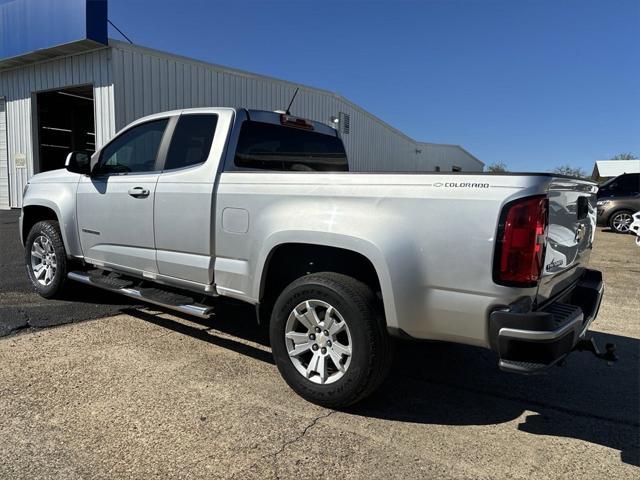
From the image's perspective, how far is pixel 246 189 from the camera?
12.1ft

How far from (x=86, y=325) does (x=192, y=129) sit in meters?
2.24

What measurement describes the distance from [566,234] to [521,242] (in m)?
0.70

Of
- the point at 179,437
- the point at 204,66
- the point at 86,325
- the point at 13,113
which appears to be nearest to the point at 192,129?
the point at 86,325

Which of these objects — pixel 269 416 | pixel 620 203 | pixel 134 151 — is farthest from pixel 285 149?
pixel 620 203

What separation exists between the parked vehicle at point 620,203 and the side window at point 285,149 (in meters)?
12.5

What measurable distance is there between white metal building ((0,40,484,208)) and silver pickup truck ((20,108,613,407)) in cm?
794

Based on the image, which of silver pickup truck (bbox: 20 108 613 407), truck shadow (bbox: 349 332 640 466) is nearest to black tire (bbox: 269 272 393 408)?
silver pickup truck (bbox: 20 108 613 407)

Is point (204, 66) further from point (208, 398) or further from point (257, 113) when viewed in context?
point (208, 398)

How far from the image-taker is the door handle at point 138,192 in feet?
14.6

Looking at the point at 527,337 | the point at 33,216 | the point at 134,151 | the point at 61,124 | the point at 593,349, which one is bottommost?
the point at 593,349

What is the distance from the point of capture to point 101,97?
1212 cm

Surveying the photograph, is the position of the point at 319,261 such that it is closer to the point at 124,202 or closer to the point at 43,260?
the point at 124,202

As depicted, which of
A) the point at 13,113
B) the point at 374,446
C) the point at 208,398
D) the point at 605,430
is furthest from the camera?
the point at 13,113

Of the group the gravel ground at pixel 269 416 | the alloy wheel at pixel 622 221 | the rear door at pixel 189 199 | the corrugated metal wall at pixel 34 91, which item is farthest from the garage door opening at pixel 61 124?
the alloy wheel at pixel 622 221
